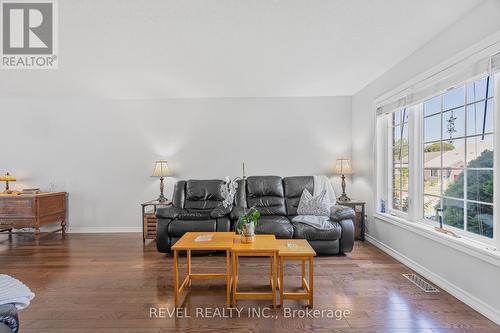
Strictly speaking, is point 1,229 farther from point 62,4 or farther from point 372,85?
point 372,85

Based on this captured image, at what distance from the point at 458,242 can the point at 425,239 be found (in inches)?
18.6

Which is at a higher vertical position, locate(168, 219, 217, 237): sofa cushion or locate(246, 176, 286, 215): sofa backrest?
locate(246, 176, 286, 215): sofa backrest

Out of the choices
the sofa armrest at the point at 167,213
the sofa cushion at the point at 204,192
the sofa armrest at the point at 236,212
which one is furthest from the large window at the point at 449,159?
the sofa armrest at the point at 167,213

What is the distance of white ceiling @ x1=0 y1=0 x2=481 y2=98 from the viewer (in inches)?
82.3

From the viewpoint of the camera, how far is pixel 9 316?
1247 mm

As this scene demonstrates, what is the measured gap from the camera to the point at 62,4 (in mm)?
2047

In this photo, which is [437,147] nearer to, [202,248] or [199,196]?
[202,248]

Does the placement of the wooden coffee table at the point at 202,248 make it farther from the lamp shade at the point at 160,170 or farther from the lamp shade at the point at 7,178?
the lamp shade at the point at 7,178

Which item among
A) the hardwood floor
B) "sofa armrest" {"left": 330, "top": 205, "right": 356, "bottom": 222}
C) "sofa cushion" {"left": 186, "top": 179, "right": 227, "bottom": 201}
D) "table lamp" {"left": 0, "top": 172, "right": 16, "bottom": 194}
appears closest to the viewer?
the hardwood floor

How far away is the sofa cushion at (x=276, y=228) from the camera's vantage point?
3336 mm

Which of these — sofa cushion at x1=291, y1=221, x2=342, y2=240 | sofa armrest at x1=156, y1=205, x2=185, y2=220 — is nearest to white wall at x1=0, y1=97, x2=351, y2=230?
sofa armrest at x1=156, y1=205, x2=185, y2=220

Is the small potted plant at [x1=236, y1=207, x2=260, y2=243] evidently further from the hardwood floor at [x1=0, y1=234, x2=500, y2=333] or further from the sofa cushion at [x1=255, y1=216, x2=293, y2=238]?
the sofa cushion at [x1=255, y1=216, x2=293, y2=238]

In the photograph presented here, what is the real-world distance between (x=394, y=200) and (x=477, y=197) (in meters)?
1.37

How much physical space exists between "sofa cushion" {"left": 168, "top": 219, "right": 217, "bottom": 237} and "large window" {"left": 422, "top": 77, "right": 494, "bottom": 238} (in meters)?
2.71
